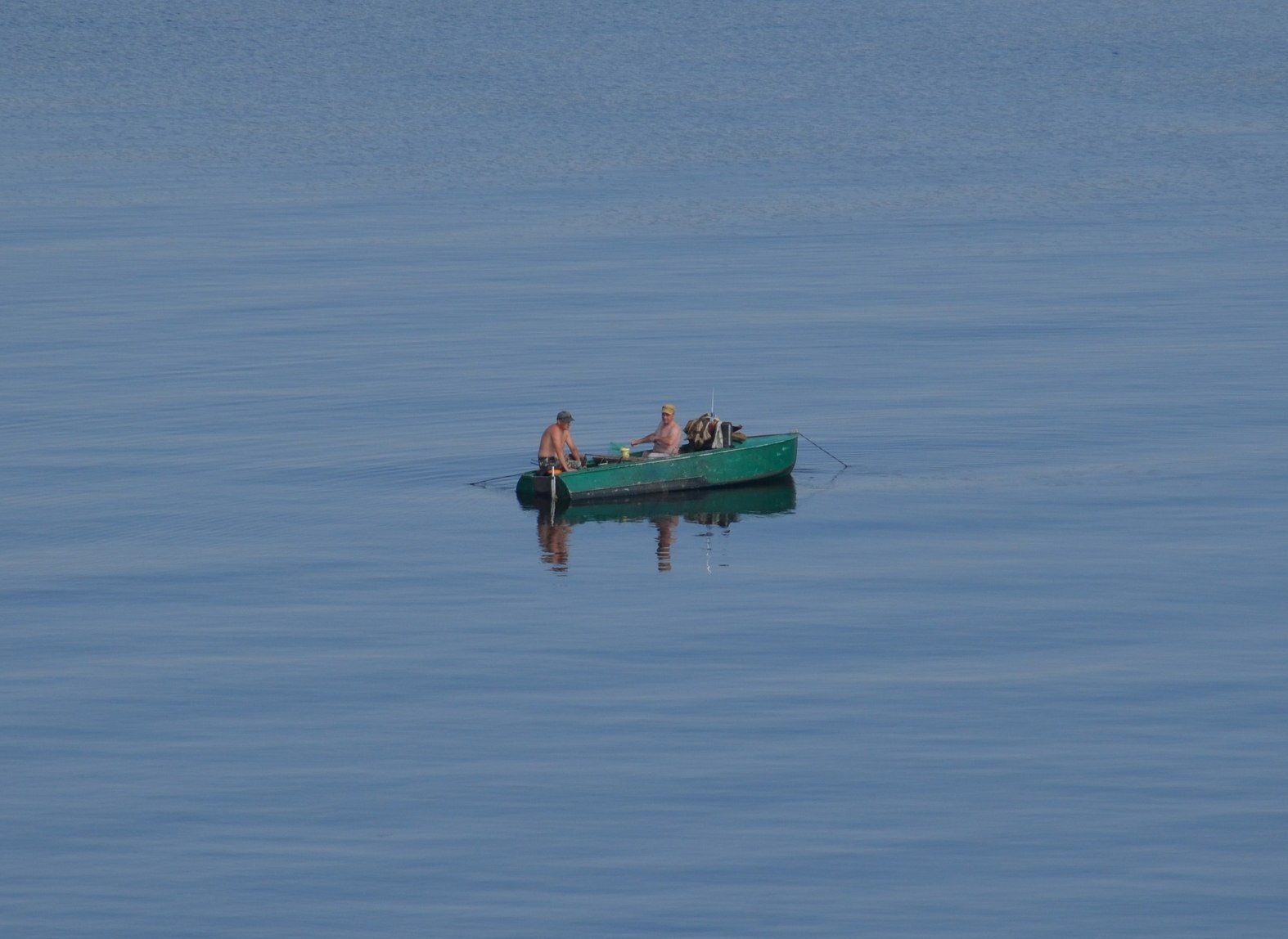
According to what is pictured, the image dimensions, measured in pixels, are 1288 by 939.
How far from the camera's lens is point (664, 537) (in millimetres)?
39062

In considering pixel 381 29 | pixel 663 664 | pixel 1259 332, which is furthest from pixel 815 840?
pixel 381 29

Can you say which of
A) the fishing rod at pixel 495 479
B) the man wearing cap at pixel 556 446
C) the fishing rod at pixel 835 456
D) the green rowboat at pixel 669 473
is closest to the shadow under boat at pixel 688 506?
the green rowboat at pixel 669 473

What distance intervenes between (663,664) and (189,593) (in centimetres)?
849

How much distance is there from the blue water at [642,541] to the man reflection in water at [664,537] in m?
0.10

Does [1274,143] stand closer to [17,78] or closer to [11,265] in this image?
[11,265]

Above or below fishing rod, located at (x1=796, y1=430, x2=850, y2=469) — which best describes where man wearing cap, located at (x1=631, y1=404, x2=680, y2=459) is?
below

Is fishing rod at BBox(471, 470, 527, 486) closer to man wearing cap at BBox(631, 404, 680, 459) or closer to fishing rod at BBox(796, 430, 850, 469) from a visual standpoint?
man wearing cap at BBox(631, 404, 680, 459)

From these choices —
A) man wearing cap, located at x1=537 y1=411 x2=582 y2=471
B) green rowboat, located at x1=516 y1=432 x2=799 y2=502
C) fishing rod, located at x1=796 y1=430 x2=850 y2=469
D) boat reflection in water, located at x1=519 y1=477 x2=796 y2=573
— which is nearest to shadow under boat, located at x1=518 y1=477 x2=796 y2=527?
boat reflection in water, located at x1=519 y1=477 x2=796 y2=573

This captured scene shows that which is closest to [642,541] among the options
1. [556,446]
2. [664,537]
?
[664,537]

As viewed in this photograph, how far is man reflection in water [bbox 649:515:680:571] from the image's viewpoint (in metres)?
37.0

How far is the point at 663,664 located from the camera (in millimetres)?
30391

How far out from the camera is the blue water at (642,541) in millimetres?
23781

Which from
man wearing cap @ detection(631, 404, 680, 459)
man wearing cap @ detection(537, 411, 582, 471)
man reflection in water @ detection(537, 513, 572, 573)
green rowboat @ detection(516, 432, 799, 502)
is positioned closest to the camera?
man reflection in water @ detection(537, 513, 572, 573)

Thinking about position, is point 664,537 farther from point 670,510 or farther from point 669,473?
point 669,473
